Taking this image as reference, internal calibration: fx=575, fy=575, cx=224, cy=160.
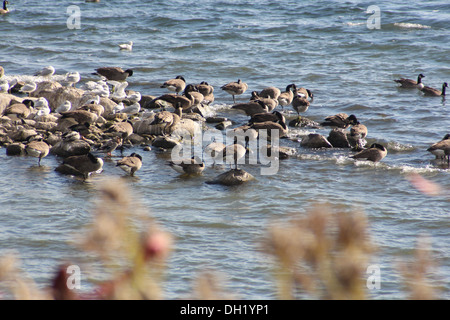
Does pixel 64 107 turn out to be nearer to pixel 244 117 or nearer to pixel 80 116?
pixel 80 116

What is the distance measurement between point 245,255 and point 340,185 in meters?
3.15

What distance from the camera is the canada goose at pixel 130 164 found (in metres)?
9.08

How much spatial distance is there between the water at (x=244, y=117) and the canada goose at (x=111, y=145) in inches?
21.1

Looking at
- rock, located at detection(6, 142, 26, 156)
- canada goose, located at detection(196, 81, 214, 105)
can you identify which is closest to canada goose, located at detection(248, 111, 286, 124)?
canada goose, located at detection(196, 81, 214, 105)

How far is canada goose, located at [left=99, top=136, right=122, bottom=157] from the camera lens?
10312 millimetres

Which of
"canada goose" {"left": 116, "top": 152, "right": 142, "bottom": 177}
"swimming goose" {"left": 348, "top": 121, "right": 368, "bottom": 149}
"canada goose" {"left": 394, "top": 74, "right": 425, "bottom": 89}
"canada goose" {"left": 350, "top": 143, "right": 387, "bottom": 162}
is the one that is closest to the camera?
"canada goose" {"left": 116, "top": 152, "right": 142, "bottom": 177}

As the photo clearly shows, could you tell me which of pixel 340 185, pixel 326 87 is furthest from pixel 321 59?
pixel 340 185

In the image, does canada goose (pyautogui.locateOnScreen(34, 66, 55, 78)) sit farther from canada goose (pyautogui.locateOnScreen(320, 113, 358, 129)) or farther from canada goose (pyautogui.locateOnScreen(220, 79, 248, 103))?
canada goose (pyautogui.locateOnScreen(320, 113, 358, 129))

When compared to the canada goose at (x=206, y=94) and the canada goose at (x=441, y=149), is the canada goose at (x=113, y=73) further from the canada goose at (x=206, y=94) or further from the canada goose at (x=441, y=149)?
the canada goose at (x=441, y=149)

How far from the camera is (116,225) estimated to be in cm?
130

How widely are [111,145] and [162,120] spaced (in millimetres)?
1250

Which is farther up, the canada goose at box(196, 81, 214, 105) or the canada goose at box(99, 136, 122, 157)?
the canada goose at box(196, 81, 214, 105)

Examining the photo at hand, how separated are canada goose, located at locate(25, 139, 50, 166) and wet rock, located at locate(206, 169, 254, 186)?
115 inches

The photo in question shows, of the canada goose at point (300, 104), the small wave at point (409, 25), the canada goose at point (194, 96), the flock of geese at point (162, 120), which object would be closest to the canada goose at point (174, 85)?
the flock of geese at point (162, 120)
